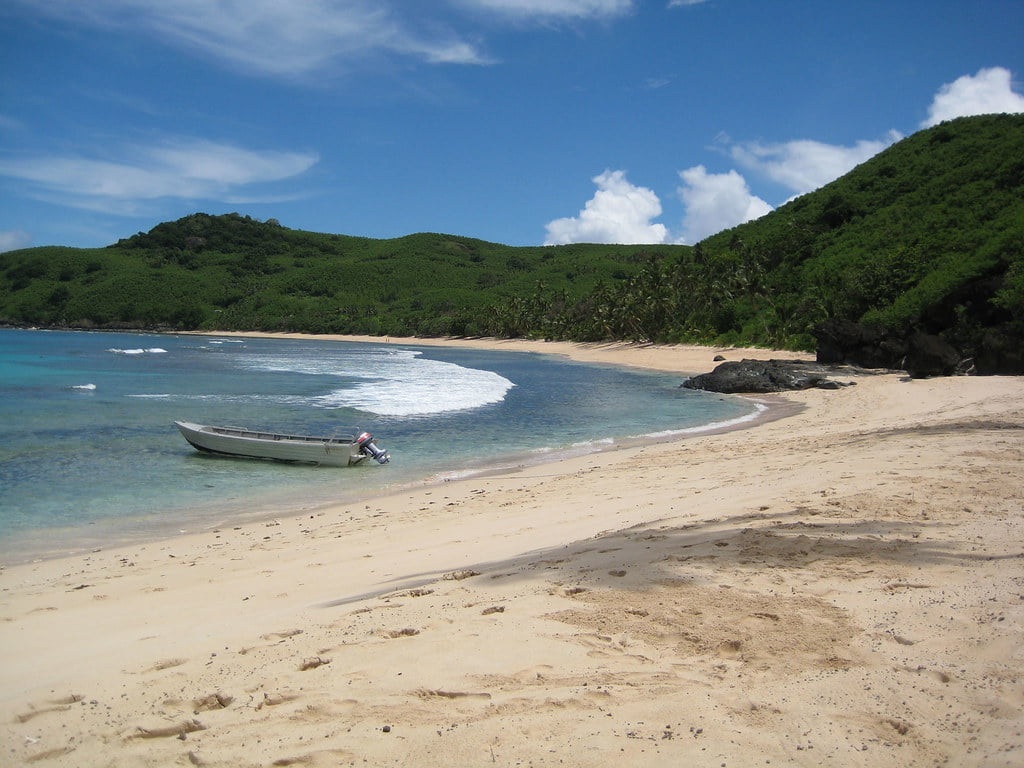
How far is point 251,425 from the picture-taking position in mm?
20531

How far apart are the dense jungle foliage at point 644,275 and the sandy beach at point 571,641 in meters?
22.5

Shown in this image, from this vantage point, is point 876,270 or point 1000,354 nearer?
point 1000,354

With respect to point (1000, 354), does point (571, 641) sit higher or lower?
lower

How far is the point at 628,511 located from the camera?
8.62 meters

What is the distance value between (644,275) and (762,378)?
142 ft

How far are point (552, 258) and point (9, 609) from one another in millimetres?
167176

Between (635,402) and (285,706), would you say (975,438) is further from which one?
(635,402)

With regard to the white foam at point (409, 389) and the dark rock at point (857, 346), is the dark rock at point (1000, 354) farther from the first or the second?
the white foam at point (409, 389)

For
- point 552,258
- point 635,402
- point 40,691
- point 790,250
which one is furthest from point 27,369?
point 552,258

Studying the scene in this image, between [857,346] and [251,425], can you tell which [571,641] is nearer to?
[251,425]

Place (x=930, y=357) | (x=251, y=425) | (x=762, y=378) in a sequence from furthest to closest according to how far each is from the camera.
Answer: (x=762, y=378) → (x=930, y=357) → (x=251, y=425)

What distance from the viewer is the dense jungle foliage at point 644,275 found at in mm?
37344

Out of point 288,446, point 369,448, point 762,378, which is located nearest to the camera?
point 369,448

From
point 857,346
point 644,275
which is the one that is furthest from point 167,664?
point 644,275
